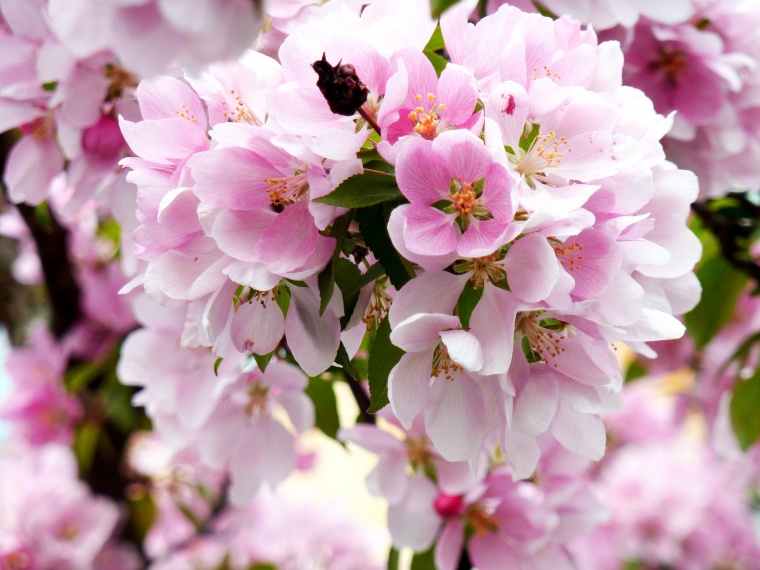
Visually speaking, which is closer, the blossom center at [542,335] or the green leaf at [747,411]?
the blossom center at [542,335]

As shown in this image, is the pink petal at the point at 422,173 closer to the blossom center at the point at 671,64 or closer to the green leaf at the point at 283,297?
the green leaf at the point at 283,297

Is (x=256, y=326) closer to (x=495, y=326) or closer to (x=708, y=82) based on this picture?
(x=495, y=326)

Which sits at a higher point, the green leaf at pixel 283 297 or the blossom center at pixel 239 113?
the blossom center at pixel 239 113

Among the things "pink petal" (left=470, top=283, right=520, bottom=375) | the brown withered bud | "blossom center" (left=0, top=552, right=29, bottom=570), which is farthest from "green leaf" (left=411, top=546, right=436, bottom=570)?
"blossom center" (left=0, top=552, right=29, bottom=570)

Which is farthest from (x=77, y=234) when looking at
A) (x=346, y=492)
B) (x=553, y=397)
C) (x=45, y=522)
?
(x=346, y=492)

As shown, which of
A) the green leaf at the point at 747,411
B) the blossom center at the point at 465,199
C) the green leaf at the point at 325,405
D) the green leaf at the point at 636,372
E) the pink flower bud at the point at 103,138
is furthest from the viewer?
the green leaf at the point at 636,372

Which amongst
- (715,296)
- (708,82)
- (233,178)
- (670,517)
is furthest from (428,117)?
(670,517)

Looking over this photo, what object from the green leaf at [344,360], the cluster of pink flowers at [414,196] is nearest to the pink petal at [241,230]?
the cluster of pink flowers at [414,196]

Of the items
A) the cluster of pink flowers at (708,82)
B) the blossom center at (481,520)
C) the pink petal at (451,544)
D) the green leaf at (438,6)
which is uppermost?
the green leaf at (438,6)
